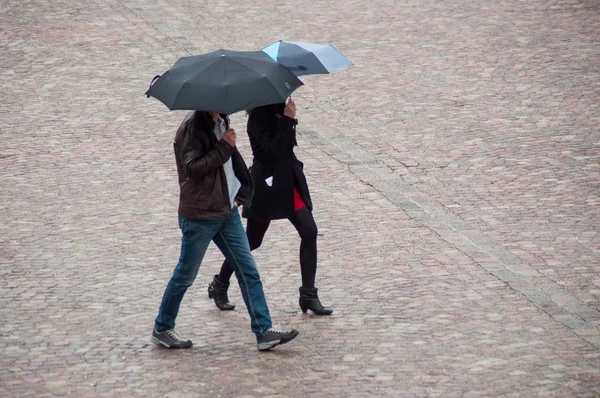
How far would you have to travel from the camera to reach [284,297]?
338 inches

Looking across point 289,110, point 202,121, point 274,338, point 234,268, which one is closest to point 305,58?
point 289,110

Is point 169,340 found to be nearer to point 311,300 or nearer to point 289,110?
point 311,300

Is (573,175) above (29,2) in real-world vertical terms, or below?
below

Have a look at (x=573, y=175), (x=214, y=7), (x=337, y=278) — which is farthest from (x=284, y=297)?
(x=214, y=7)

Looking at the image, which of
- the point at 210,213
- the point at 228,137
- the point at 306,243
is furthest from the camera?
the point at 306,243

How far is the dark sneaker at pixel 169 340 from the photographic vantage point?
24.6ft

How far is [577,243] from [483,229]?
0.93m

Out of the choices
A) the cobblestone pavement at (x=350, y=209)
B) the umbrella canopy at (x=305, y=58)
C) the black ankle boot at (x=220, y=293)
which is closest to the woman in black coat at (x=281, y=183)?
the black ankle boot at (x=220, y=293)

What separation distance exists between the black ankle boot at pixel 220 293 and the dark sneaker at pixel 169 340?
82cm

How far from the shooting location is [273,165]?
801cm

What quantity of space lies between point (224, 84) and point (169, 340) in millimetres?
1970

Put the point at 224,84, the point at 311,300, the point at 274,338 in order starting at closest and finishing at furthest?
1. the point at 224,84
2. the point at 274,338
3. the point at 311,300

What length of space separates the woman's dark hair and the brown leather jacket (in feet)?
0.08

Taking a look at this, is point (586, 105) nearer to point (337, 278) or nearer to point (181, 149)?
point (337, 278)
